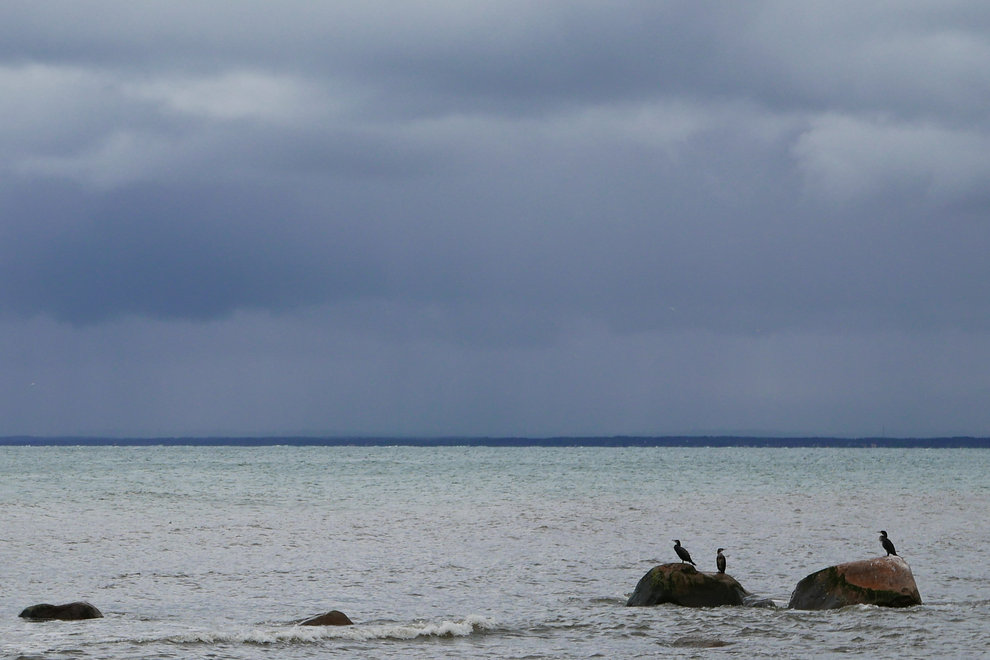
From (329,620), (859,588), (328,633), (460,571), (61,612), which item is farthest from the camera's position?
(460,571)

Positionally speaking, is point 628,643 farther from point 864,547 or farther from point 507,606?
point 864,547

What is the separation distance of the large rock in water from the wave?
23.1ft

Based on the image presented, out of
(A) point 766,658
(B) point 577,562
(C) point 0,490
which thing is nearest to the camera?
(A) point 766,658

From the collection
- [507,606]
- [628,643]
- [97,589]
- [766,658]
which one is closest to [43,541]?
[97,589]

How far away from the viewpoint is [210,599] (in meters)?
27.3

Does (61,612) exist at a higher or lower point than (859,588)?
lower

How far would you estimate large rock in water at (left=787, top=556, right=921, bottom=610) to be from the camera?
24.3 metres

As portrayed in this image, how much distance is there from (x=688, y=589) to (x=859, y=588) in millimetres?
3610

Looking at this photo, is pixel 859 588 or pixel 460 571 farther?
pixel 460 571

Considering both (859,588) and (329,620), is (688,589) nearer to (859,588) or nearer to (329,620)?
(859,588)

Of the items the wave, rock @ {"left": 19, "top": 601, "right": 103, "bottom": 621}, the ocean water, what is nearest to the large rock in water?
the ocean water

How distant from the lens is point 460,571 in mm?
33062

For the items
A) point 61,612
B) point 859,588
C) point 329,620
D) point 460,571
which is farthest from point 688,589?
point 61,612

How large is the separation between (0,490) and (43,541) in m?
39.9
